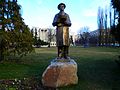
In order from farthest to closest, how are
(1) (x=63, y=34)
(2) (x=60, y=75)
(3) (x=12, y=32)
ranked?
(3) (x=12, y=32) → (1) (x=63, y=34) → (2) (x=60, y=75)

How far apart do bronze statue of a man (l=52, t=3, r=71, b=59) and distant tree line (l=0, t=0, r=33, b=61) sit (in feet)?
19.6

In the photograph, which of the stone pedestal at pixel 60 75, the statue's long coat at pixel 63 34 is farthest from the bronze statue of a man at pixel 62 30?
the stone pedestal at pixel 60 75

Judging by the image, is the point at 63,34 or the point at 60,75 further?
the point at 63,34

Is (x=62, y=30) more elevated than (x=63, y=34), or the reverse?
(x=62, y=30)

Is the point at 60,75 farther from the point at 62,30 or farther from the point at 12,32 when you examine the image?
the point at 12,32

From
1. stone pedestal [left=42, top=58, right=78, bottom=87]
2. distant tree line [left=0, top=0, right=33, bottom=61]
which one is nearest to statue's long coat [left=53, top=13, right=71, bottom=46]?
Result: stone pedestal [left=42, top=58, right=78, bottom=87]

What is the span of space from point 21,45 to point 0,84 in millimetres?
7544

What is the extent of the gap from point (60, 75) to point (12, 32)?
8051 millimetres

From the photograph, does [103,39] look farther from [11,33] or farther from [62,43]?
[62,43]

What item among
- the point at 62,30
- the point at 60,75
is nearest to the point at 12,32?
the point at 62,30

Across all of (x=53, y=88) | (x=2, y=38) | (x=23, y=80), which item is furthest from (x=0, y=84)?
(x=2, y=38)

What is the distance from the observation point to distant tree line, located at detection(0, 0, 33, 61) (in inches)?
731

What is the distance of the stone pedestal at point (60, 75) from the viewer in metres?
12.0

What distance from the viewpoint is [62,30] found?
13.1m
